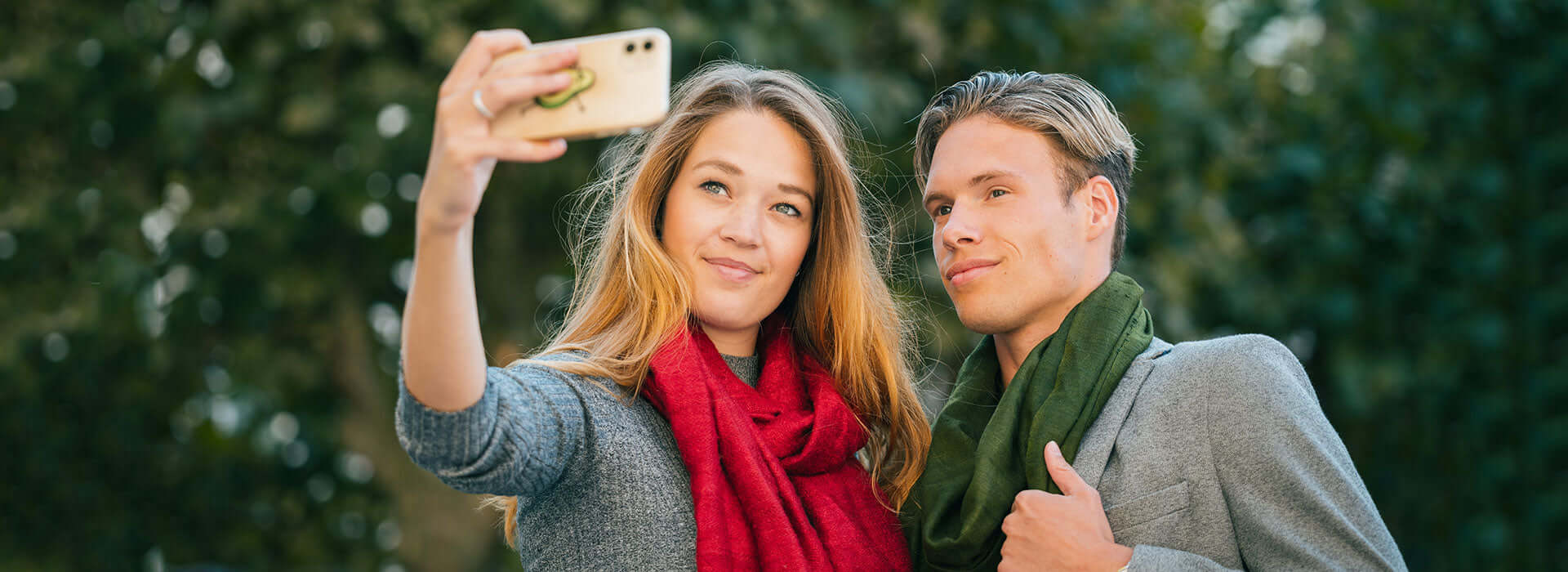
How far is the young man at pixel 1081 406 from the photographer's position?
6.09ft

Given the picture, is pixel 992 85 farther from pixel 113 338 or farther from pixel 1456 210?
pixel 1456 210

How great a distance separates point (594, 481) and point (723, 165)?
64 centimetres

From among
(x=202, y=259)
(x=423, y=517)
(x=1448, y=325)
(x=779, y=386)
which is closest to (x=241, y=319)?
(x=202, y=259)

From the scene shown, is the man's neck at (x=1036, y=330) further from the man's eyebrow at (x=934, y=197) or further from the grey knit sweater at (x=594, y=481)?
the grey knit sweater at (x=594, y=481)

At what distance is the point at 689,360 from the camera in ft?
6.73

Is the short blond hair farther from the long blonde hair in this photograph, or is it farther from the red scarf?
the red scarf

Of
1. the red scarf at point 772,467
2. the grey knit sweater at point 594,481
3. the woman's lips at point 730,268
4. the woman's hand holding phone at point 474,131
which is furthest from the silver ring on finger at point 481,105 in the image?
the woman's lips at point 730,268

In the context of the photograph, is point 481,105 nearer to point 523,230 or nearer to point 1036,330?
point 1036,330

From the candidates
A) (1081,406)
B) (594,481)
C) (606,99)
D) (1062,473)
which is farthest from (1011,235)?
(606,99)

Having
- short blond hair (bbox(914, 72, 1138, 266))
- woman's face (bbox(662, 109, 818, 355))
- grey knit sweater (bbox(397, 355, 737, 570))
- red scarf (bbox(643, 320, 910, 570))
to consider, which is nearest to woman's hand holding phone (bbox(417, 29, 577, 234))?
grey knit sweater (bbox(397, 355, 737, 570))

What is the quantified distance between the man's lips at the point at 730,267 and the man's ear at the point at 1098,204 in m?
0.64

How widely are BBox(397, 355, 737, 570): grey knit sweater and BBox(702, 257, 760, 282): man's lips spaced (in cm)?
29

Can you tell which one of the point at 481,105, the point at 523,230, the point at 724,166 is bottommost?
the point at 523,230

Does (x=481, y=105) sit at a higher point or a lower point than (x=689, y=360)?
higher
